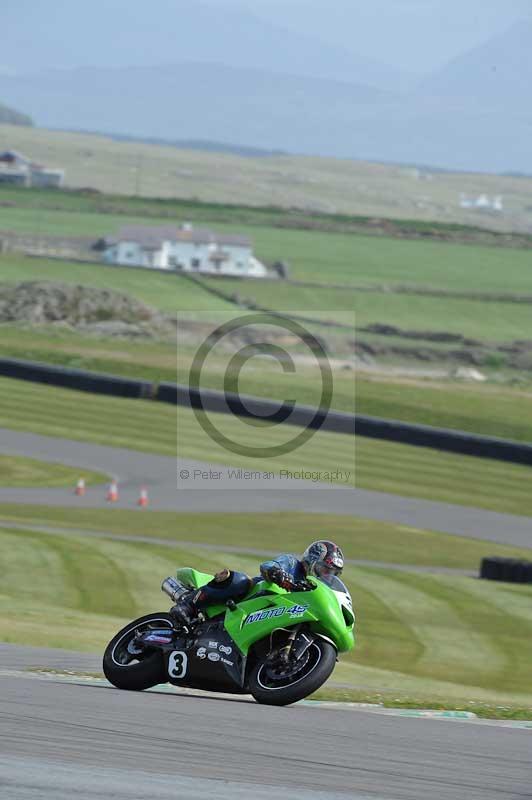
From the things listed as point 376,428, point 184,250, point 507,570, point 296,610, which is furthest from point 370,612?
point 184,250

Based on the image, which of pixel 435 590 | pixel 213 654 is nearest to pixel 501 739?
pixel 213 654

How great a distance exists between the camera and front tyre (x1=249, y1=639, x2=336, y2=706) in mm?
9562

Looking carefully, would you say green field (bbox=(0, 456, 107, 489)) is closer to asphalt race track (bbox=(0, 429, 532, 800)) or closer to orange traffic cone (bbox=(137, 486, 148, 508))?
orange traffic cone (bbox=(137, 486, 148, 508))

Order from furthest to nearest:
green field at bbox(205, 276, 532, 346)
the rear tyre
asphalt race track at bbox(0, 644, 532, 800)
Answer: green field at bbox(205, 276, 532, 346) → the rear tyre → asphalt race track at bbox(0, 644, 532, 800)

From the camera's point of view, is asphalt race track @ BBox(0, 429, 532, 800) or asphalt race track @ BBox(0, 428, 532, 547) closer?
asphalt race track @ BBox(0, 429, 532, 800)

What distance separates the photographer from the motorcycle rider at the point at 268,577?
9.98 metres

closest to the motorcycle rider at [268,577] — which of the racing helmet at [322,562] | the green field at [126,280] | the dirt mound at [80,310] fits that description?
the racing helmet at [322,562]

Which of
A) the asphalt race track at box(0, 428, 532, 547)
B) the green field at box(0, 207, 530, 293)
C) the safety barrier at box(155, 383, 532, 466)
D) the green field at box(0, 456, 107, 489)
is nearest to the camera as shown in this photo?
the asphalt race track at box(0, 428, 532, 547)

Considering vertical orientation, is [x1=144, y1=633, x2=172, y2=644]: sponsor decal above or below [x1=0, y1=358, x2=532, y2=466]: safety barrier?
below

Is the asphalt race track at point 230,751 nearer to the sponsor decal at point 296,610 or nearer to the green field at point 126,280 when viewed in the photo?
the sponsor decal at point 296,610

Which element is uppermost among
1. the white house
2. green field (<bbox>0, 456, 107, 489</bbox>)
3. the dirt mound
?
the white house

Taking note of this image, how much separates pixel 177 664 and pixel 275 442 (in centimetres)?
3460

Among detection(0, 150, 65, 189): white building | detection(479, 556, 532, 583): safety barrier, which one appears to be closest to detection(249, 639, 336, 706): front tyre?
detection(479, 556, 532, 583): safety barrier

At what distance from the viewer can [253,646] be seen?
999cm
